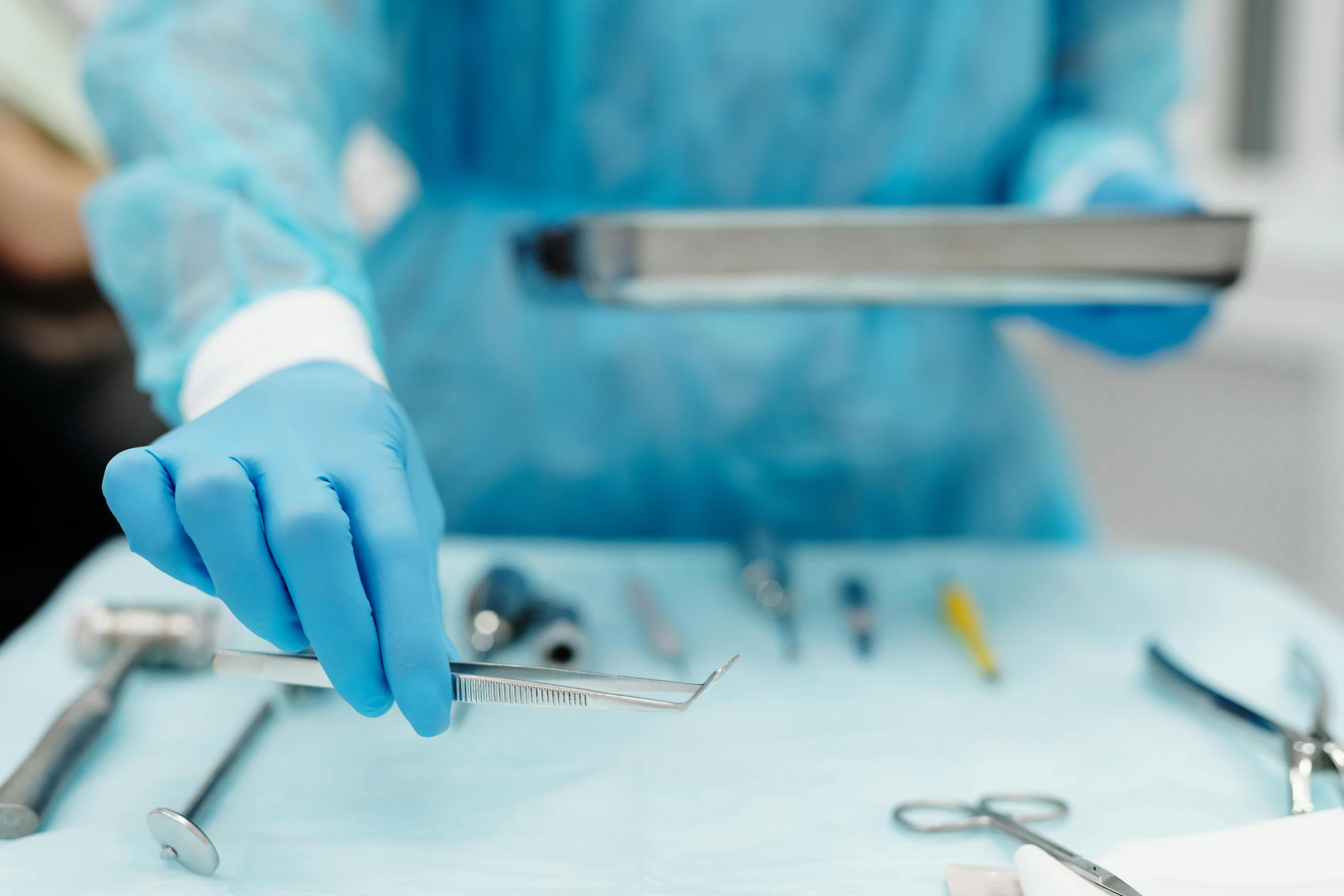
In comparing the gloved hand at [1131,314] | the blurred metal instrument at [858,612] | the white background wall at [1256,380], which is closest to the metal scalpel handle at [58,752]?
the blurred metal instrument at [858,612]

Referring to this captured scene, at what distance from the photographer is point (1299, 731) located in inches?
18.7

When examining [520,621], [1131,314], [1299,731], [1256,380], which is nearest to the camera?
[1299,731]

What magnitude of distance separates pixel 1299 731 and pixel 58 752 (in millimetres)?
553

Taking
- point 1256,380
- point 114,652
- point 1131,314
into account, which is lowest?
point 114,652

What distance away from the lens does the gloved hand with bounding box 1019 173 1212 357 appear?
2.18 ft

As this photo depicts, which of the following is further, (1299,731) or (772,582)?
(772,582)

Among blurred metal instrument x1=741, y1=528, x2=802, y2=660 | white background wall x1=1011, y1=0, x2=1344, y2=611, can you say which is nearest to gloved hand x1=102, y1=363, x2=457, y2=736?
blurred metal instrument x1=741, y1=528, x2=802, y2=660

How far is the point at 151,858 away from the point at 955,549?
55 cm

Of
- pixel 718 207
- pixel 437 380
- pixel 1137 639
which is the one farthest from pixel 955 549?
pixel 437 380

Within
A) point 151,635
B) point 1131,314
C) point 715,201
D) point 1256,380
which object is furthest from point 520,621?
point 1256,380

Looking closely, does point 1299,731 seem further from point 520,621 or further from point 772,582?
point 520,621

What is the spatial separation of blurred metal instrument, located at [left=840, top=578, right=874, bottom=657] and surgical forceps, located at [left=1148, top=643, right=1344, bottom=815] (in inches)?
6.0

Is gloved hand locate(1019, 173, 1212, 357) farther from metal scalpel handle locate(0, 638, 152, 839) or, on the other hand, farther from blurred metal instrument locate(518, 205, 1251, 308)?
metal scalpel handle locate(0, 638, 152, 839)

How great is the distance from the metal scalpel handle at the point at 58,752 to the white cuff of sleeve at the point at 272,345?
0.44 ft
